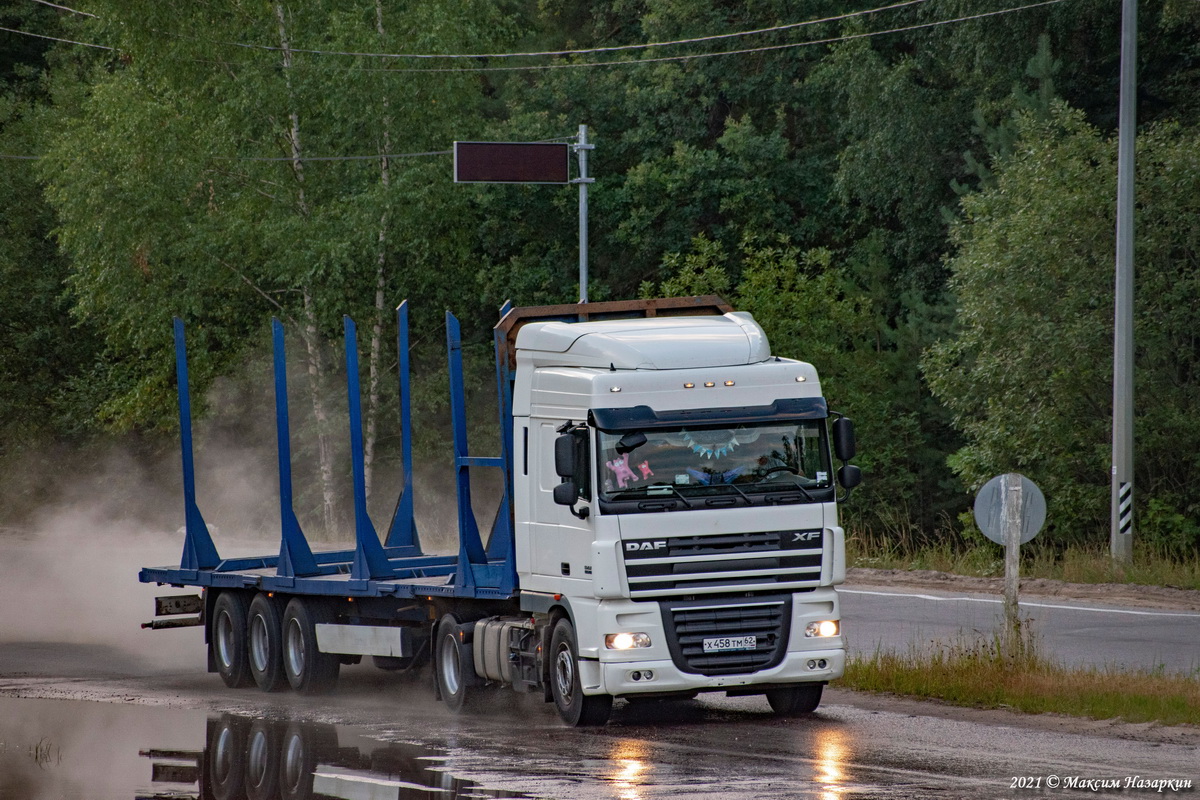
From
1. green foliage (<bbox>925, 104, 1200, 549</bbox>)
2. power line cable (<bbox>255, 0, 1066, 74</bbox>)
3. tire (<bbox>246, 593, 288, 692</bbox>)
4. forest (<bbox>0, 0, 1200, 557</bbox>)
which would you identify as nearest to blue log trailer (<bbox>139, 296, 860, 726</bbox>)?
tire (<bbox>246, 593, 288, 692</bbox>)

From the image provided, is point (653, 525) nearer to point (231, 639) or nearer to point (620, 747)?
point (620, 747)

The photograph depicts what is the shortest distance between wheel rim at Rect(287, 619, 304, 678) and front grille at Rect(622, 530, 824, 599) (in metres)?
5.28

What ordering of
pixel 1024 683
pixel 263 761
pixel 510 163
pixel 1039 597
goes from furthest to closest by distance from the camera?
pixel 510 163 → pixel 1039 597 → pixel 1024 683 → pixel 263 761

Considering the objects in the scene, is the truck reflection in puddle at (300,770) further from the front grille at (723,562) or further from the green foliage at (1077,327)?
the green foliage at (1077,327)

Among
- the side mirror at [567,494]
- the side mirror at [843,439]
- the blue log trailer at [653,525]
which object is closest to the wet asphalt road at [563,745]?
the blue log trailer at [653,525]

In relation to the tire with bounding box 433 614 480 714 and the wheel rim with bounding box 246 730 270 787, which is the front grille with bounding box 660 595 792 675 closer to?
the tire with bounding box 433 614 480 714

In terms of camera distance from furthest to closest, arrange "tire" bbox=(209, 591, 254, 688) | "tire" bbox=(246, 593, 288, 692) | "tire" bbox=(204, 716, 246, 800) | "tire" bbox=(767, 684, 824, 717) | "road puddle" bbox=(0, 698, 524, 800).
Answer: "tire" bbox=(209, 591, 254, 688) → "tire" bbox=(246, 593, 288, 692) → "tire" bbox=(767, 684, 824, 717) → "tire" bbox=(204, 716, 246, 800) → "road puddle" bbox=(0, 698, 524, 800)

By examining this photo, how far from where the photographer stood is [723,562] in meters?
12.5

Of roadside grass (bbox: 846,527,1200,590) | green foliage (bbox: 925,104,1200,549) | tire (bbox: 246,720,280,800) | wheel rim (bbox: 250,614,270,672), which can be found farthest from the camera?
green foliage (bbox: 925,104,1200,549)

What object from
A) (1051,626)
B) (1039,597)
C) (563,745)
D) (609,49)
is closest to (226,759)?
(563,745)

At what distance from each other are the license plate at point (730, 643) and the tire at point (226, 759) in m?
3.47

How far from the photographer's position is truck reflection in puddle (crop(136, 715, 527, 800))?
10.4 meters

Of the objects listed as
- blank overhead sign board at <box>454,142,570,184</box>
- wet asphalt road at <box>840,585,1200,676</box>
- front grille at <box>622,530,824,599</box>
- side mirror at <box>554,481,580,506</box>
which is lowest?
wet asphalt road at <box>840,585,1200,676</box>

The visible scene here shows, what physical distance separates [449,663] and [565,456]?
9.98 feet
